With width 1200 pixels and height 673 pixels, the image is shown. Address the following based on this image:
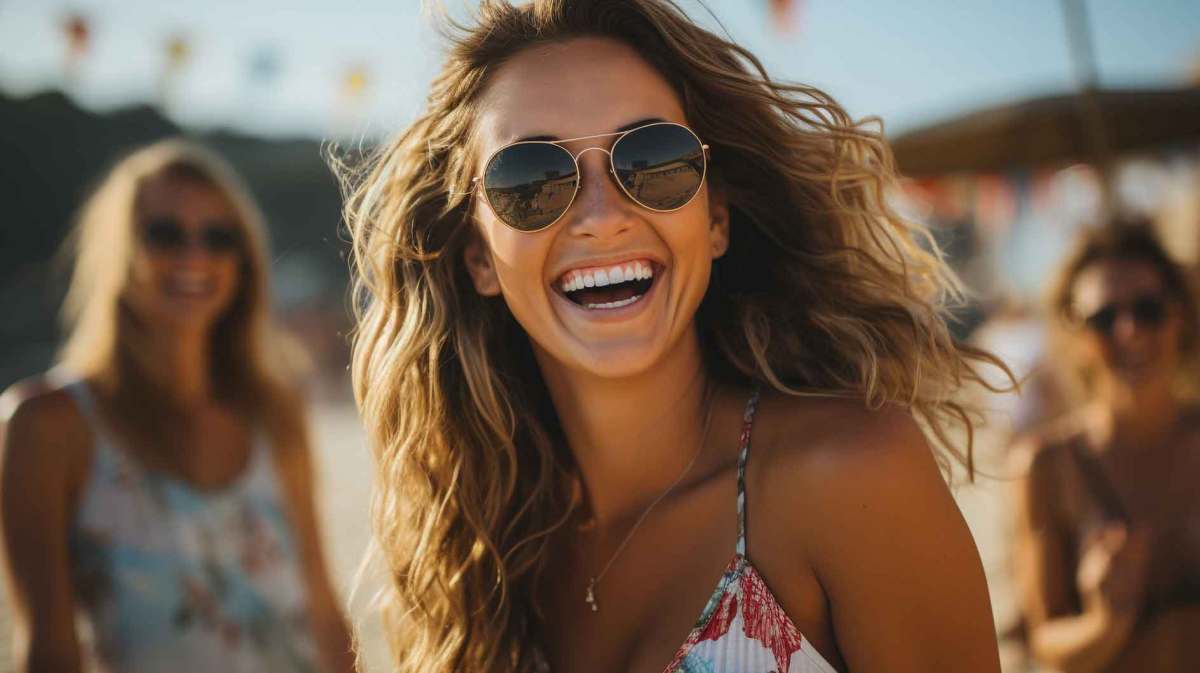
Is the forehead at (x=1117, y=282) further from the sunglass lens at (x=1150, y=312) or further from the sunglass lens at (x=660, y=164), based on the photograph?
the sunglass lens at (x=660, y=164)

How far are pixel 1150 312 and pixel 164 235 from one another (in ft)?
12.3

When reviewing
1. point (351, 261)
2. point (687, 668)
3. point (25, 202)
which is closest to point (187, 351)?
point (351, 261)

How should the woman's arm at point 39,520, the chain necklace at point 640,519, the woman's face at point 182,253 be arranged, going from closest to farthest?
1. the chain necklace at point 640,519
2. the woman's arm at point 39,520
3. the woman's face at point 182,253

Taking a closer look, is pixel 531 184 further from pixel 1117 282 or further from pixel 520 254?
pixel 1117 282

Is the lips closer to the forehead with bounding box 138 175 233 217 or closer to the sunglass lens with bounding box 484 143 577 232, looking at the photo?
the forehead with bounding box 138 175 233 217


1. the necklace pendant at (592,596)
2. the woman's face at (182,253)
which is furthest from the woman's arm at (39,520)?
the necklace pendant at (592,596)

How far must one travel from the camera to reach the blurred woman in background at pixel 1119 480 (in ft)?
8.70

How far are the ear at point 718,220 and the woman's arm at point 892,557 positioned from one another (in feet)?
2.37

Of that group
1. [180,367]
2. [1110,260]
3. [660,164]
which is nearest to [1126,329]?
[1110,260]

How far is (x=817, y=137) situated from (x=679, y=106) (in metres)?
0.37

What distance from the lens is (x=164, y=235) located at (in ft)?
10.9

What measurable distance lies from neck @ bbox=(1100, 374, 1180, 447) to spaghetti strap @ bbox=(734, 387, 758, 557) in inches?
72.4

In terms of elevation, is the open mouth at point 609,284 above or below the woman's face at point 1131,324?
above

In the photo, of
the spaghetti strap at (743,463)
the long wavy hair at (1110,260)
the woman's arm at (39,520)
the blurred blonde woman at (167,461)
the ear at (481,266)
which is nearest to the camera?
the spaghetti strap at (743,463)
